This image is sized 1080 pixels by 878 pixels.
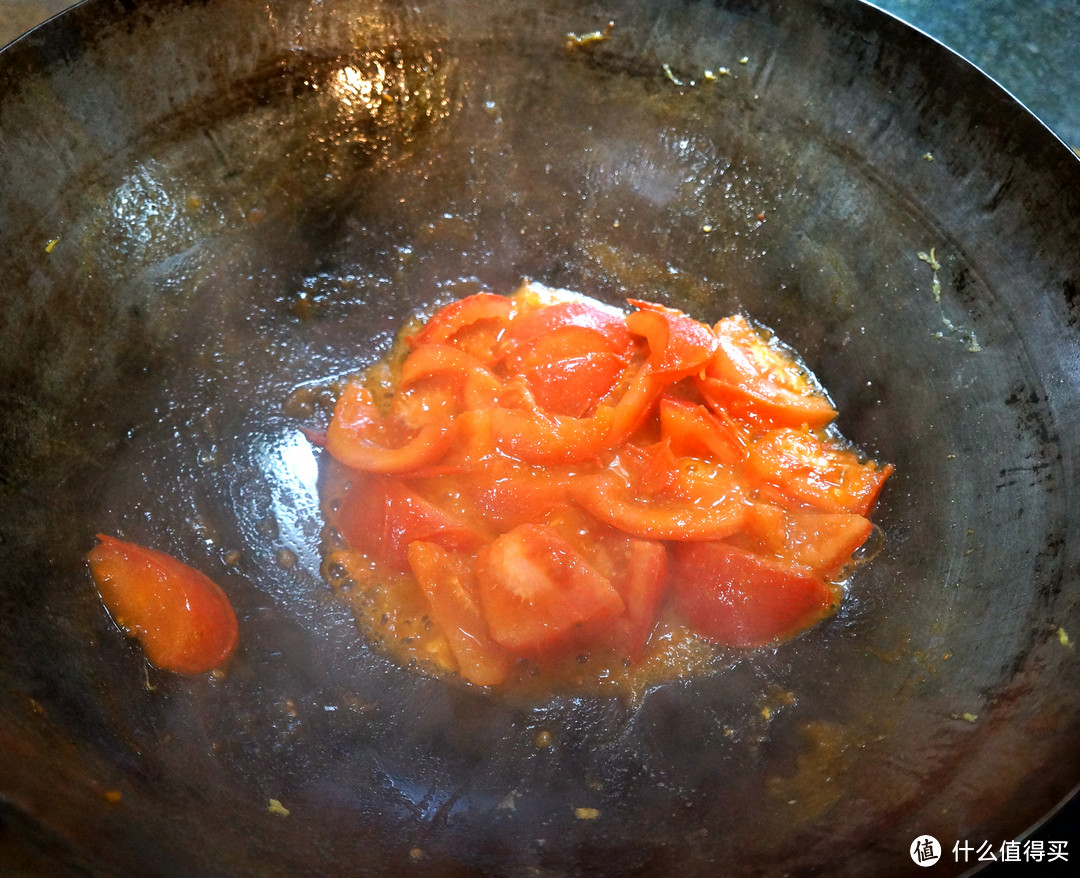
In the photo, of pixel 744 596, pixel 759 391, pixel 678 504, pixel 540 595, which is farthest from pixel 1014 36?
pixel 540 595

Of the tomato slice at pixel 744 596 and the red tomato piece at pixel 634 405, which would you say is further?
the red tomato piece at pixel 634 405

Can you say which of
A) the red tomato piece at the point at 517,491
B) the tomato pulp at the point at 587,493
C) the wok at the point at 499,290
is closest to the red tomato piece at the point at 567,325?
the tomato pulp at the point at 587,493

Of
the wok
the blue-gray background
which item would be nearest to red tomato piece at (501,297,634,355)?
the wok

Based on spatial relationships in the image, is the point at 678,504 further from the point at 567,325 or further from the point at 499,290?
the point at 499,290

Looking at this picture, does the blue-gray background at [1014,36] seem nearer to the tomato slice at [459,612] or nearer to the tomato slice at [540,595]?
the tomato slice at [540,595]

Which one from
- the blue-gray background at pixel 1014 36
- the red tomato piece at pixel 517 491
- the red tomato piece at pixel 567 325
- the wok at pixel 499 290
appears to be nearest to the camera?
the wok at pixel 499 290

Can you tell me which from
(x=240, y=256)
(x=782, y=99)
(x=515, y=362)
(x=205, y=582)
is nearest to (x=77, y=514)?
(x=205, y=582)

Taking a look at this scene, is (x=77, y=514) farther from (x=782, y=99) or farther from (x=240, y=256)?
(x=782, y=99)
